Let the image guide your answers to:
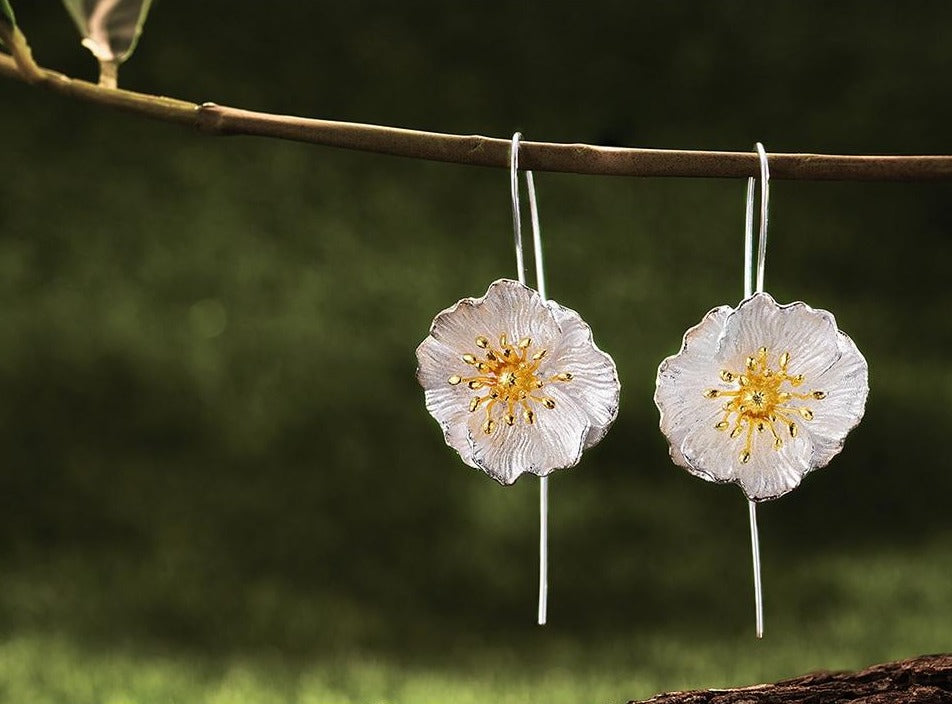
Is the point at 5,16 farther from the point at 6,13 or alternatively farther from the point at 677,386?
the point at 677,386

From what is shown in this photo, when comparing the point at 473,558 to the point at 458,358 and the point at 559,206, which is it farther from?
the point at 458,358

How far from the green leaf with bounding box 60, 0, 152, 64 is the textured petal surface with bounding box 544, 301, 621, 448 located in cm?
24

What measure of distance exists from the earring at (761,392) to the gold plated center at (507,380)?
6 centimetres

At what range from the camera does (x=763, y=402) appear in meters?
0.58

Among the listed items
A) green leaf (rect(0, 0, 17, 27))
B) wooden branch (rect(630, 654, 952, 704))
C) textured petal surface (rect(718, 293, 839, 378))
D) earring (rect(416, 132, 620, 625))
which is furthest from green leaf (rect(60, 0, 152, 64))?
wooden branch (rect(630, 654, 952, 704))

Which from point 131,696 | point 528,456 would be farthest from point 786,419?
point 131,696

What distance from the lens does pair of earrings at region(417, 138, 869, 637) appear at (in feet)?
1.84

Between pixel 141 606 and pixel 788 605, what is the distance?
1.59ft

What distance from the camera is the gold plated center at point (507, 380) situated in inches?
22.7

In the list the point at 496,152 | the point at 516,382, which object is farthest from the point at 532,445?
the point at 496,152

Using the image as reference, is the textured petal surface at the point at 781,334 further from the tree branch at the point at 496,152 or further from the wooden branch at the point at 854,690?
the wooden branch at the point at 854,690

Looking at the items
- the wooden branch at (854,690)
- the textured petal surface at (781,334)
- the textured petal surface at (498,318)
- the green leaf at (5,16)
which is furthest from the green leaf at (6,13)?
the wooden branch at (854,690)

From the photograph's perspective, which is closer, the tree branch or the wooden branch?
the tree branch

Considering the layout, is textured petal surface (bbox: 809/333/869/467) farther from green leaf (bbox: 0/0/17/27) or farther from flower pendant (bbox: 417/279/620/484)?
green leaf (bbox: 0/0/17/27)
